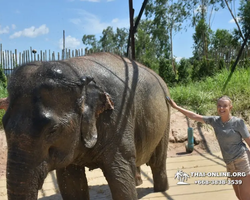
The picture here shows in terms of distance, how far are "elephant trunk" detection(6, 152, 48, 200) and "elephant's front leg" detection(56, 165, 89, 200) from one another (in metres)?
1.15

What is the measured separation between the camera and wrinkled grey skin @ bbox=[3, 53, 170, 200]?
218 cm

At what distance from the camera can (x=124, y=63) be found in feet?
11.1

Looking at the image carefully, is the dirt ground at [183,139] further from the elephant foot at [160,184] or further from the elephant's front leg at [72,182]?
the elephant's front leg at [72,182]

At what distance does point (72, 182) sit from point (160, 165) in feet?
4.70

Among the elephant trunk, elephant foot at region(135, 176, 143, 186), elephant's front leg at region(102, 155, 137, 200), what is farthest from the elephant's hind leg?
the elephant trunk

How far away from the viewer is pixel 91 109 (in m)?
2.61

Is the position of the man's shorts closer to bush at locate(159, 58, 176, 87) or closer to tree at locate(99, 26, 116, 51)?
bush at locate(159, 58, 176, 87)

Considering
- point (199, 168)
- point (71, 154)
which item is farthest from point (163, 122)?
point (199, 168)

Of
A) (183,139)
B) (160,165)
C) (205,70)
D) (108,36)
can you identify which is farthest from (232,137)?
(108,36)

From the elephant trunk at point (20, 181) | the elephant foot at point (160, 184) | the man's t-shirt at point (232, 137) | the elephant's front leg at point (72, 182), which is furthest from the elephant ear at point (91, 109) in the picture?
the elephant foot at point (160, 184)

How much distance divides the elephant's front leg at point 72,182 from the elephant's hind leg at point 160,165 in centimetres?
118

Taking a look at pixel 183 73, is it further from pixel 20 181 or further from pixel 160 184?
pixel 20 181

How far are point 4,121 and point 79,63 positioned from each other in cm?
86

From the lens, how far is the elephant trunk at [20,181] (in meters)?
2.11
